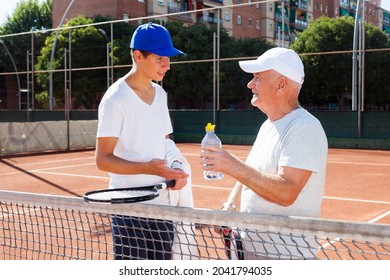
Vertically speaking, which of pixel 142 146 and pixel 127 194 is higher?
pixel 142 146

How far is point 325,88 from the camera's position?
32938 mm

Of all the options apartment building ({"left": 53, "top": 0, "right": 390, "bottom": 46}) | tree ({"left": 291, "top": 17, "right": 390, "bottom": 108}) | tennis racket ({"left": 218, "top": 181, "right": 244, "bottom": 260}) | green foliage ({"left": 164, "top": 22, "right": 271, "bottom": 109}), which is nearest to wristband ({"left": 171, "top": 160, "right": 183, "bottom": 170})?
tennis racket ({"left": 218, "top": 181, "right": 244, "bottom": 260})

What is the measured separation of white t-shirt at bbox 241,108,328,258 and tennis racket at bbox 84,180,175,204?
0.42 m

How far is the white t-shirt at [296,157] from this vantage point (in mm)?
2195

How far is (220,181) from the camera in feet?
34.8

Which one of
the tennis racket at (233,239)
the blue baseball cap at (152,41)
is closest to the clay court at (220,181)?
the tennis racket at (233,239)

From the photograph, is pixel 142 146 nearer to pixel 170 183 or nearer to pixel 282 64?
pixel 170 183

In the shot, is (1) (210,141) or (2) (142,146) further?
(2) (142,146)

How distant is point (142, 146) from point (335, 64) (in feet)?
98.8

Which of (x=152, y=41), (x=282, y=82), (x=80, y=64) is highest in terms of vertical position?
(x=80, y=64)

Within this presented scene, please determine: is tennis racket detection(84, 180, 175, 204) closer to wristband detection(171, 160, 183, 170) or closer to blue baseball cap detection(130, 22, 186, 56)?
wristband detection(171, 160, 183, 170)

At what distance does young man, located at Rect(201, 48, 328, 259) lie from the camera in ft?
7.18

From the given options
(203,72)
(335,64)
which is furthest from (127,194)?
(335,64)
